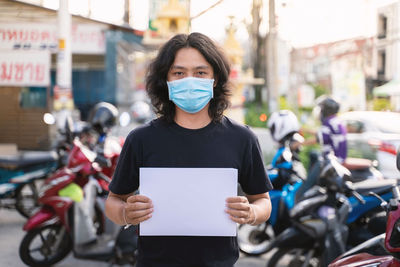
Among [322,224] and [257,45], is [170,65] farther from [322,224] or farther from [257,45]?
[257,45]

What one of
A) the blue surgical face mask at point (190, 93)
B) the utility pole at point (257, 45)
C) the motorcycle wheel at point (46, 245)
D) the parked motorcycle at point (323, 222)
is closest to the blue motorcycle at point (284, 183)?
the parked motorcycle at point (323, 222)

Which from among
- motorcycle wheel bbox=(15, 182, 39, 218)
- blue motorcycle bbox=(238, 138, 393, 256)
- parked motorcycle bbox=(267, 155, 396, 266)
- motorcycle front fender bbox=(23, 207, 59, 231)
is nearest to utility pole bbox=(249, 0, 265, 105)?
motorcycle wheel bbox=(15, 182, 39, 218)

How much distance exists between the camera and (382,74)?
120 feet

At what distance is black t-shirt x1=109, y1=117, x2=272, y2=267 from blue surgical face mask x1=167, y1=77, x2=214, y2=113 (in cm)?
9

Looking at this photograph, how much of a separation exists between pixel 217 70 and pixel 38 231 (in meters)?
3.44

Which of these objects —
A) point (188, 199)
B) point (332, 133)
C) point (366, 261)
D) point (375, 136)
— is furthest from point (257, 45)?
point (188, 199)

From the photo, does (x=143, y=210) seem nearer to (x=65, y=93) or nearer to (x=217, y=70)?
(x=217, y=70)

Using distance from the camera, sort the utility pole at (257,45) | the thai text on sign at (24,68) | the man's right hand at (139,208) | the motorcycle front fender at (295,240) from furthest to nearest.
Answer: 1. the utility pole at (257,45)
2. the thai text on sign at (24,68)
3. the motorcycle front fender at (295,240)
4. the man's right hand at (139,208)

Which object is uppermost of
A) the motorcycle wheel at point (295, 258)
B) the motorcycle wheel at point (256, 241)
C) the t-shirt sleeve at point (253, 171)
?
the t-shirt sleeve at point (253, 171)

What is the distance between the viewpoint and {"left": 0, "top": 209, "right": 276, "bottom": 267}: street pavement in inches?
217

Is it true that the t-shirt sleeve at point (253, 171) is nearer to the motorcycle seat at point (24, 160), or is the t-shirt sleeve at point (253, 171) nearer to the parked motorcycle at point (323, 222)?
the parked motorcycle at point (323, 222)

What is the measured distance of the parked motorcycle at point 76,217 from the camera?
4.91m

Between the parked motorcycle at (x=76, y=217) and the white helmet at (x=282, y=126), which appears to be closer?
the parked motorcycle at (x=76, y=217)

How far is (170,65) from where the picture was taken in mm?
2223
